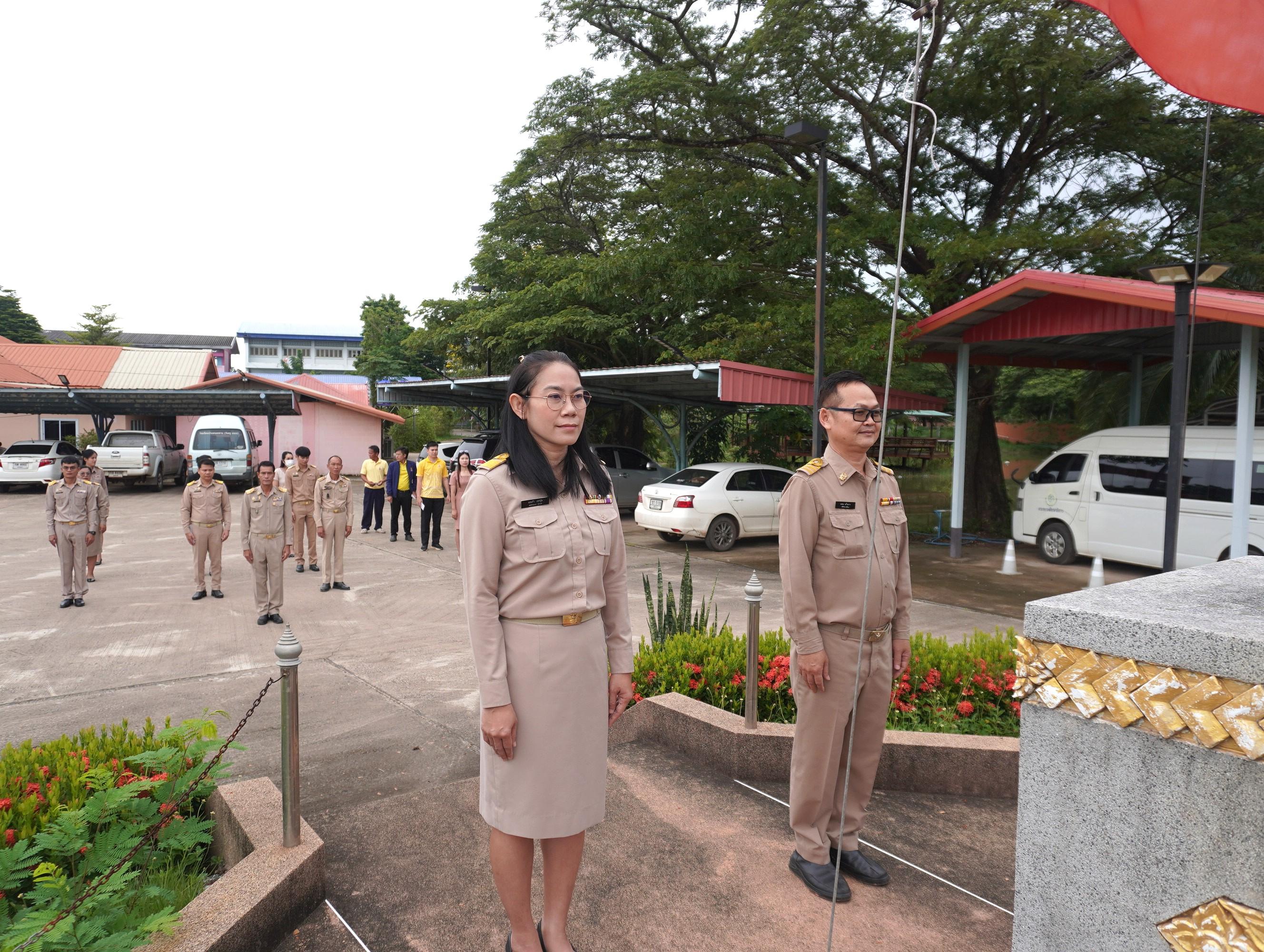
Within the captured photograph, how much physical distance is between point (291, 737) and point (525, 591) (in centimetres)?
128

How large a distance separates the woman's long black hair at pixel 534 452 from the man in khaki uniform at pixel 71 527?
8.63 m

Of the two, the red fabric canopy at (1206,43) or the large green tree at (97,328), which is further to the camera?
the large green tree at (97,328)

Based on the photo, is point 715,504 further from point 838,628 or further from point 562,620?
point 562,620

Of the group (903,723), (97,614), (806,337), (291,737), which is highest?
(806,337)

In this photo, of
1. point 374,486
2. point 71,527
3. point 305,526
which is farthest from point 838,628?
point 374,486

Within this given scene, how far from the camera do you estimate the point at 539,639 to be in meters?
2.46

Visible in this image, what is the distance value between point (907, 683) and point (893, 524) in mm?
1983

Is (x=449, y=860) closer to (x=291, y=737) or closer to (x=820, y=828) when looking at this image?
(x=291, y=737)

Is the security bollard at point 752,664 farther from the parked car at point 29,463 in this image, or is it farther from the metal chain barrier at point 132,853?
the parked car at point 29,463

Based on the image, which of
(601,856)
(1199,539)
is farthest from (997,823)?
(1199,539)

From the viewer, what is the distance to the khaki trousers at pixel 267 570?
8.55 meters

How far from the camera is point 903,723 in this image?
4.55 metres

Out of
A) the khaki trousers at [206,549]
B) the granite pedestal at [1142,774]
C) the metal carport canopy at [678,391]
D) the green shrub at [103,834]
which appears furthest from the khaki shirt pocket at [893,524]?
A: the khaki trousers at [206,549]

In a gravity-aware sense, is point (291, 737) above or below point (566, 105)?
below
